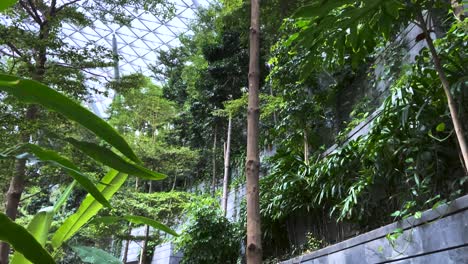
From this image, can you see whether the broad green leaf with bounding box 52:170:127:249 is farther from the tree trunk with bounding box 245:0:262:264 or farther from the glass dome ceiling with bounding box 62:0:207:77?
the glass dome ceiling with bounding box 62:0:207:77

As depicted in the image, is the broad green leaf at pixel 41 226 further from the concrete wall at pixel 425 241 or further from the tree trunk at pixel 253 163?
the concrete wall at pixel 425 241

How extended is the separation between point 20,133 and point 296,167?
3396mm

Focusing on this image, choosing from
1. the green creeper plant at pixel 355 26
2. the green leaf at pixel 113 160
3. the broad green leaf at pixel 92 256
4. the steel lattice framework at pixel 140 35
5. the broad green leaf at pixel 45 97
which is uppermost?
the steel lattice framework at pixel 140 35

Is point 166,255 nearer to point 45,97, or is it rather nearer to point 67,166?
point 67,166

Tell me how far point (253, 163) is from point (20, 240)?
1.61m

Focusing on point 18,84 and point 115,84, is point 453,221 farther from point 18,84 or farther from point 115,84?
point 115,84

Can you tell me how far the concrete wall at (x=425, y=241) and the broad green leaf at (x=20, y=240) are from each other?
6.93 feet

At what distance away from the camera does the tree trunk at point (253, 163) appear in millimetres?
1828

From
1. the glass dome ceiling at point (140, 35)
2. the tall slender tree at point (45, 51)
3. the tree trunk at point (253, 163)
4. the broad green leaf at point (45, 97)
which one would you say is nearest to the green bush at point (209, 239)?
the tall slender tree at point (45, 51)

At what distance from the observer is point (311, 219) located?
5148 millimetres

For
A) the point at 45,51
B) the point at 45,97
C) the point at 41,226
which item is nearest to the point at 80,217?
the point at 41,226

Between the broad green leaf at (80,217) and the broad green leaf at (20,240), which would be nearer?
the broad green leaf at (20,240)

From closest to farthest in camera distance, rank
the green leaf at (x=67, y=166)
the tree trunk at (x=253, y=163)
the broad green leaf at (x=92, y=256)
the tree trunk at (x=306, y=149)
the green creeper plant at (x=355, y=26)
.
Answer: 1. the green leaf at (x=67, y=166)
2. the broad green leaf at (x=92, y=256)
3. the green creeper plant at (x=355, y=26)
4. the tree trunk at (x=253, y=163)
5. the tree trunk at (x=306, y=149)

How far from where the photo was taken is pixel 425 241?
238 cm
